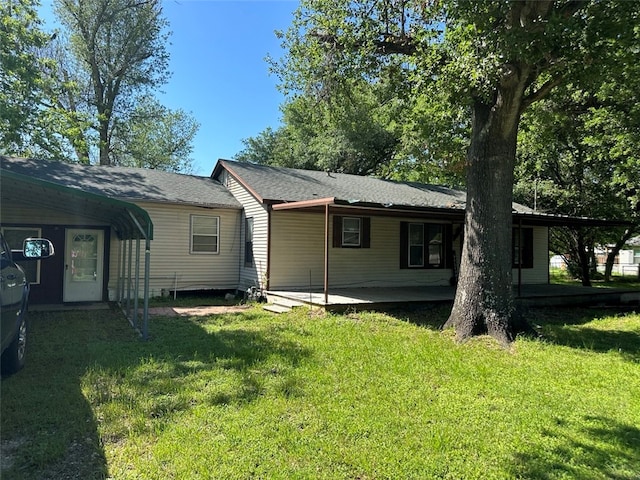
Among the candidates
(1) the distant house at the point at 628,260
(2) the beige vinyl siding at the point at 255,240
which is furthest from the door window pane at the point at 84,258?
(1) the distant house at the point at 628,260

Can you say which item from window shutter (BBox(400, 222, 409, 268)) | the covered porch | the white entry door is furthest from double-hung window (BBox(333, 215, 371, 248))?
the white entry door

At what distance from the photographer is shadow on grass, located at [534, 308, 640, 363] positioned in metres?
6.78

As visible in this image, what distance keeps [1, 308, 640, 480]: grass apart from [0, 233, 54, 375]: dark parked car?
26 cm

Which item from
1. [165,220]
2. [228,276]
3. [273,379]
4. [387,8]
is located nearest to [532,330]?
[273,379]

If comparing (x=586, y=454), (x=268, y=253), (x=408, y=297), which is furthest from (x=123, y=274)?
(x=586, y=454)

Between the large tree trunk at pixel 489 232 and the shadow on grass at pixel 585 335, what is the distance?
3.66 ft

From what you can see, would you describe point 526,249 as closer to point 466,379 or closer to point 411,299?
point 411,299

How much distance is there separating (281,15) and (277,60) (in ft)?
4.31

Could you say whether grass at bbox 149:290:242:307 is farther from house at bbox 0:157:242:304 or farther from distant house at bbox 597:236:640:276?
distant house at bbox 597:236:640:276

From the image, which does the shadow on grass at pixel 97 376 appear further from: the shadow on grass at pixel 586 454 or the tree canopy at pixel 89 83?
the tree canopy at pixel 89 83

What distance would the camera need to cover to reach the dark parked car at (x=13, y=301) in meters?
3.82

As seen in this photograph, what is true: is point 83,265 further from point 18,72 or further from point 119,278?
point 18,72

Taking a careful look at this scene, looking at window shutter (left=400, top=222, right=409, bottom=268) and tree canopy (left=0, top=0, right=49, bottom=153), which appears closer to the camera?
window shutter (left=400, top=222, right=409, bottom=268)

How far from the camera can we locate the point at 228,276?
12523mm
